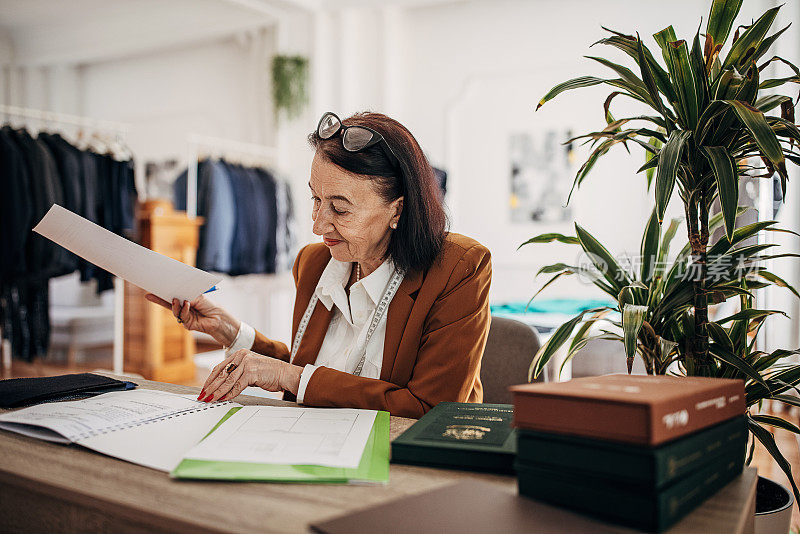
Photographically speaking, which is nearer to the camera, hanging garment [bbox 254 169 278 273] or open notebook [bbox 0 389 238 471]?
open notebook [bbox 0 389 238 471]

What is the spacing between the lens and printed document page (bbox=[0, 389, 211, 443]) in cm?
98

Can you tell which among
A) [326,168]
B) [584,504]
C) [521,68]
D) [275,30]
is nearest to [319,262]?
[326,168]

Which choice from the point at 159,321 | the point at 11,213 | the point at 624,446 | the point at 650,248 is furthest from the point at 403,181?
the point at 159,321

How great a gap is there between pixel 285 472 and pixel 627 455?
1.38 feet

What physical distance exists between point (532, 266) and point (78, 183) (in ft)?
11.5

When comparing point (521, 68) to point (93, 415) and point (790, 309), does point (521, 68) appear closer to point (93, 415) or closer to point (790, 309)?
point (790, 309)

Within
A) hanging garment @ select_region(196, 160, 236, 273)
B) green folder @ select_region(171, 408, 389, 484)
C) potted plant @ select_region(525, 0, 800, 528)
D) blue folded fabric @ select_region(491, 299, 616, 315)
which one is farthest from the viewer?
hanging garment @ select_region(196, 160, 236, 273)

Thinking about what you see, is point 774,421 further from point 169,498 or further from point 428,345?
point 169,498

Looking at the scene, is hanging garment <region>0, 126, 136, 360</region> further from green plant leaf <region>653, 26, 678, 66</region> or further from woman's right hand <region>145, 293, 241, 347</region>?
green plant leaf <region>653, 26, 678, 66</region>

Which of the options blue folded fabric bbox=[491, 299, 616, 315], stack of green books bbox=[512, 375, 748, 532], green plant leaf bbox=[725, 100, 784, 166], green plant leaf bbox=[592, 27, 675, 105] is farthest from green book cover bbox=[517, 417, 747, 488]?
blue folded fabric bbox=[491, 299, 616, 315]

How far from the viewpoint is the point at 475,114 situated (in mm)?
5379

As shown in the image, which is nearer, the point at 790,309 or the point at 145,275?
the point at 145,275

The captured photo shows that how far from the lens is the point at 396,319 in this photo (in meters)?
1.40

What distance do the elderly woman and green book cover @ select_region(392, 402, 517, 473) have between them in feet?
0.95
